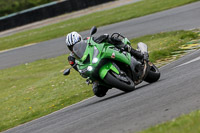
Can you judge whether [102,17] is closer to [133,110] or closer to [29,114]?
[29,114]

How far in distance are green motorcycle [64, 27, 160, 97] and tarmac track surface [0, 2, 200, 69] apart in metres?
9.08

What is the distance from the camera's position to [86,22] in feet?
97.9

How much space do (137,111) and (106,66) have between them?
246cm

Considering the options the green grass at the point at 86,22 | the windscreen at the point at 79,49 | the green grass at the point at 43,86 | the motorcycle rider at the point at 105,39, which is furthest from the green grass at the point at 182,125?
the green grass at the point at 86,22

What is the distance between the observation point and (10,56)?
24828 millimetres

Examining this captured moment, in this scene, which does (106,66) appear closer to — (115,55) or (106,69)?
(106,69)

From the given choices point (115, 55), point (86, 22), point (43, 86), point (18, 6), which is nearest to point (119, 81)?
point (115, 55)

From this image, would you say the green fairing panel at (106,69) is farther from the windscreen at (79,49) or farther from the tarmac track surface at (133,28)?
the tarmac track surface at (133,28)

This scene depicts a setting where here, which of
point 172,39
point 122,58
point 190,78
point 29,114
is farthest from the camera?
point 172,39

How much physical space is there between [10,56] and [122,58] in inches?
634

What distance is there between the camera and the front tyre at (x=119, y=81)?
9.14 metres

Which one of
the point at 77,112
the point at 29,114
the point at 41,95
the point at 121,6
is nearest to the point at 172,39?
the point at 41,95

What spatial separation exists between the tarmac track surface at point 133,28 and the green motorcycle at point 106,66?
908cm

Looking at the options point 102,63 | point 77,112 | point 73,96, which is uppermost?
point 102,63
